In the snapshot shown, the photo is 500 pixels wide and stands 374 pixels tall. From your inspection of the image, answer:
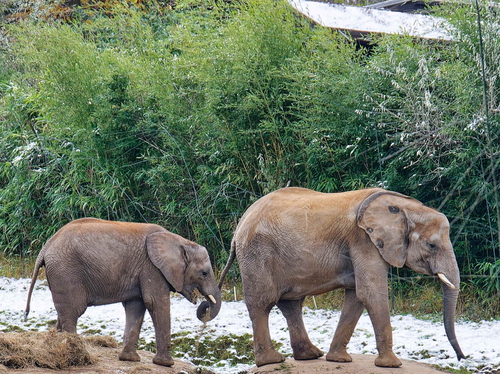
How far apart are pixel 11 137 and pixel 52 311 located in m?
4.32

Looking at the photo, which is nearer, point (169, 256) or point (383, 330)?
point (383, 330)

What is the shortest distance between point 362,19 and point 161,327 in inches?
217

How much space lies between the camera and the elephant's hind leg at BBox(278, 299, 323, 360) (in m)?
6.25

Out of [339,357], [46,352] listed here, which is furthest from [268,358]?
[46,352]

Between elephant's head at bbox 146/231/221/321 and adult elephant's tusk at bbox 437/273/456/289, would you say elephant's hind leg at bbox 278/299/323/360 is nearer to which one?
elephant's head at bbox 146/231/221/321

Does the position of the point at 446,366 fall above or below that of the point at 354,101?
below

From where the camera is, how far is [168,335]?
257 inches

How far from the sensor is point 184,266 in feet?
21.6

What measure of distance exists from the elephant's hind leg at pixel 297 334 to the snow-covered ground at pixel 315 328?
33.6 inches

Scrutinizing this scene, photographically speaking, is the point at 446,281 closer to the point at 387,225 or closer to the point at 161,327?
the point at 387,225

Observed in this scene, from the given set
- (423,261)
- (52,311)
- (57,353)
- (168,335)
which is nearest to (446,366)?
(423,261)

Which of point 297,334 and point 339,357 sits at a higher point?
point 297,334

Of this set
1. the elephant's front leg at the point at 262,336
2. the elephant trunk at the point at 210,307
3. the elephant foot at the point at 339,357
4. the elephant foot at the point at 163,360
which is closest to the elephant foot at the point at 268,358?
the elephant's front leg at the point at 262,336

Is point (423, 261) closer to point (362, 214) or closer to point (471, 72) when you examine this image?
point (362, 214)
